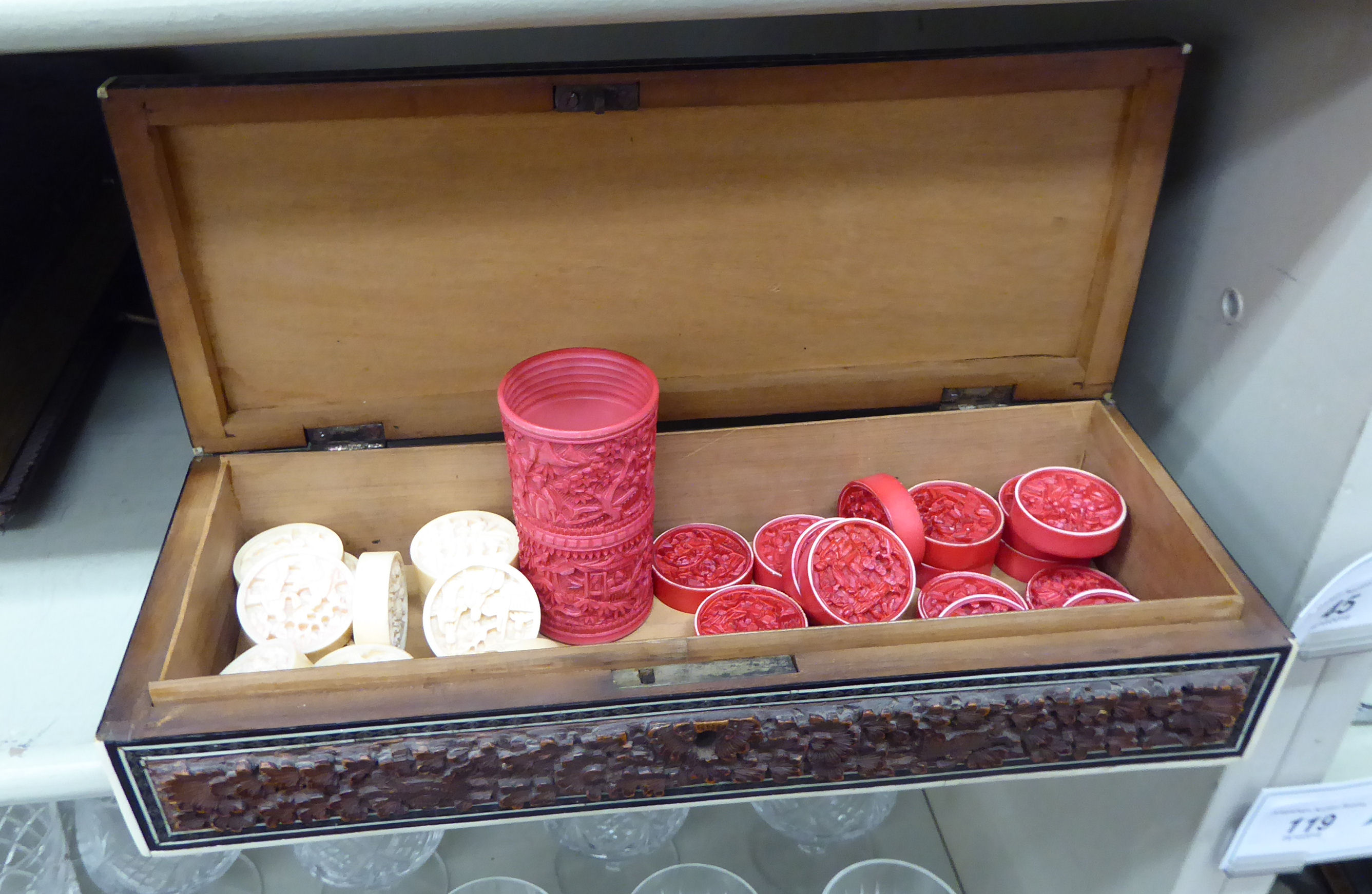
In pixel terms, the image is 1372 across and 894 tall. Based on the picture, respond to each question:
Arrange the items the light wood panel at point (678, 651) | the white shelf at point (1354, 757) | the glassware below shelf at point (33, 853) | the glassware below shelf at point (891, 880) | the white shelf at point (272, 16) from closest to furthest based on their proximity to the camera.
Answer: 1. the white shelf at point (272, 16)
2. the light wood panel at point (678, 651)
3. the white shelf at point (1354, 757)
4. the glassware below shelf at point (33, 853)
5. the glassware below shelf at point (891, 880)

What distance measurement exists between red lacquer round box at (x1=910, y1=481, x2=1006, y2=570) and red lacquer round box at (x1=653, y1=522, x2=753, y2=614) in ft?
0.51

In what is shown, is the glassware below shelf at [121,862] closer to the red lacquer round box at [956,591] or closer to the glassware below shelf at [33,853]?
the glassware below shelf at [33,853]

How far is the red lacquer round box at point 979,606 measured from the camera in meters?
0.75

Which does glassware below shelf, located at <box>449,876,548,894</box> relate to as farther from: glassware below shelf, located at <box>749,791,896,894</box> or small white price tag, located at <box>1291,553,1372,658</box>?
small white price tag, located at <box>1291,553,1372,658</box>

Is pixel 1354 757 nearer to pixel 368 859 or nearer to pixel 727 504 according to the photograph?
pixel 727 504

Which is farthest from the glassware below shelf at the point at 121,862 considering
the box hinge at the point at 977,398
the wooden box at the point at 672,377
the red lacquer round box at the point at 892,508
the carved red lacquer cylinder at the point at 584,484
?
the box hinge at the point at 977,398

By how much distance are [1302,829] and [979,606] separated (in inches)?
11.3

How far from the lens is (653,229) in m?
0.73

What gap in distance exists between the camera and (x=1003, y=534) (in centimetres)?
83

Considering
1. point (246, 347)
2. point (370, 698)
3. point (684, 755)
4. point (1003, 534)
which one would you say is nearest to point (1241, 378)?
point (1003, 534)

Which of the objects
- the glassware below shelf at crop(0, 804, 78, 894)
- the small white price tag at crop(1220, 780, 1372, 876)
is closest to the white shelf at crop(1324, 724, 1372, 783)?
the small white price tag at crop(1220, 780, 1372, 876)

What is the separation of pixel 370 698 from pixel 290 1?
1.23ft

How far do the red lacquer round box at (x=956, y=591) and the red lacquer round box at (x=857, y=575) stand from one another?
0.02 metres

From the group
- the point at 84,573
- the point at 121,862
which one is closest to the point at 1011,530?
the point at 84,573
